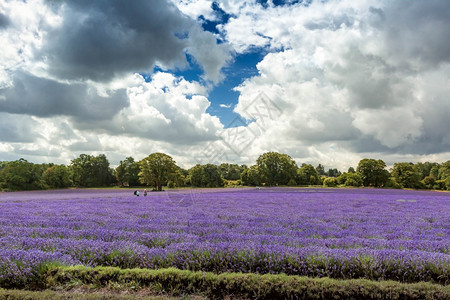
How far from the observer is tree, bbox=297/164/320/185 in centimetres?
8300

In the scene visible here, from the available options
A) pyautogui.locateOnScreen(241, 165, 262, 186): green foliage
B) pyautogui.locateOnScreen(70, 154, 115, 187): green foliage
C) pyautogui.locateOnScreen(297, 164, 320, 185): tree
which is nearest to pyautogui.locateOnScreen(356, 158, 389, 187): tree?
pyautogui.locateOnScreen(297, 164, 320, 185): tree

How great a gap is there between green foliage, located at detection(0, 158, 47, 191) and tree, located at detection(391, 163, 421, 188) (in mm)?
88099

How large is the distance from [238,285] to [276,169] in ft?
244

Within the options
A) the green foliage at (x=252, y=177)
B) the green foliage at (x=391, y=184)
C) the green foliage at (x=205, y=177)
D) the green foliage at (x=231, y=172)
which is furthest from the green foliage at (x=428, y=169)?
the green foliage at (x=205, y=177)

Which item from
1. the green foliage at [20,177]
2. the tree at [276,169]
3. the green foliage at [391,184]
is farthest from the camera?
the tree at [276,169]

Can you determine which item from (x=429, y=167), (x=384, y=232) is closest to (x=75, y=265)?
(x=384, y=232)

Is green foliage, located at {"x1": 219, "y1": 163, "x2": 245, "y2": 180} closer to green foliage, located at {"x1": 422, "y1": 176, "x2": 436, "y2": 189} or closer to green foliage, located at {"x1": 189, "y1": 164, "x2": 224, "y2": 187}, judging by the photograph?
green foliage, located at {"x1": 189, "y1": 164, "x2": 224, "y2": 187}

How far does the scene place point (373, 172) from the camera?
73.4 metres

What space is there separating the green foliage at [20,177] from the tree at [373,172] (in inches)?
3152

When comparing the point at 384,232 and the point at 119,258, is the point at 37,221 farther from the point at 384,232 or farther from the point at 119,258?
the point at 384,232

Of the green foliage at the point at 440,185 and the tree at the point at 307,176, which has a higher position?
the tree at the point at 307,176

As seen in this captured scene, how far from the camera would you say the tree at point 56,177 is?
66088 millimetres

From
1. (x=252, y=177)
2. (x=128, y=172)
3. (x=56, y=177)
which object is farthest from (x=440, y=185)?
(x=56, y=177)

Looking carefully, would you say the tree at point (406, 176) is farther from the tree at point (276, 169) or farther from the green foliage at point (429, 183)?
the tree at point (276, 169)
